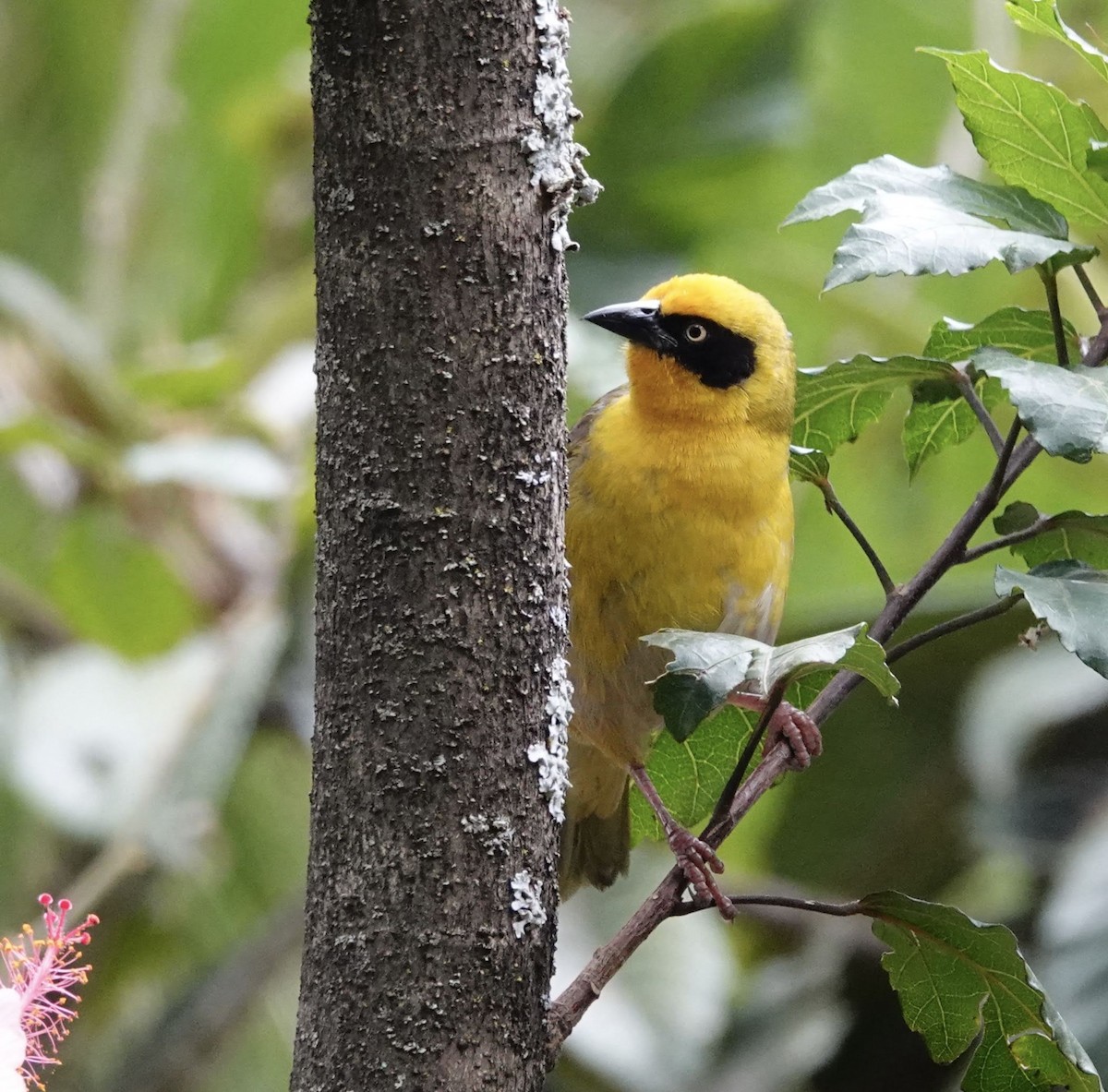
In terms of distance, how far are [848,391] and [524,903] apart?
2.10 feet

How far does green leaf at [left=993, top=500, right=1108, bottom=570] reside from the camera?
132 centimetres

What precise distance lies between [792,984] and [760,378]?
143cm

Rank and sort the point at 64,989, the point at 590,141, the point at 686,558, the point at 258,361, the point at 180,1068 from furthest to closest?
the point at 590,141
the point at 258,361
the point at 180,1068
the point at 686,558
the point at 64,989

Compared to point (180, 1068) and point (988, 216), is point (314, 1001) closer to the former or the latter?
point (988, 216)

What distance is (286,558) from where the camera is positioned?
2.96 m

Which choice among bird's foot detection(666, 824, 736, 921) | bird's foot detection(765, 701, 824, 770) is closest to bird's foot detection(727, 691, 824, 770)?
bird's foot detection(765, 701, 824, 770)

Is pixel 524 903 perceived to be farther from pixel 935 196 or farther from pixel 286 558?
pixel 286 558

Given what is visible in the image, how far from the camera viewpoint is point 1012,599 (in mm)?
1247

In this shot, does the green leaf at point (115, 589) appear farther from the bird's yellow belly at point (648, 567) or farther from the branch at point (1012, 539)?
the branch at point (1012, 539)

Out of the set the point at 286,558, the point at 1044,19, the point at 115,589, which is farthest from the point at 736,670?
the point at 115,589

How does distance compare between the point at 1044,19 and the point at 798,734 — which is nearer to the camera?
the point at 1044,19

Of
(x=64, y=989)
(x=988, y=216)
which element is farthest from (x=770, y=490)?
(x=64, y=989)

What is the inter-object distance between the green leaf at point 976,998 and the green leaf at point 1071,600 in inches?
9.5

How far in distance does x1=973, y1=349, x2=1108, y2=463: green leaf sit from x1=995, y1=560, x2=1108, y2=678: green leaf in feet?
0.41
